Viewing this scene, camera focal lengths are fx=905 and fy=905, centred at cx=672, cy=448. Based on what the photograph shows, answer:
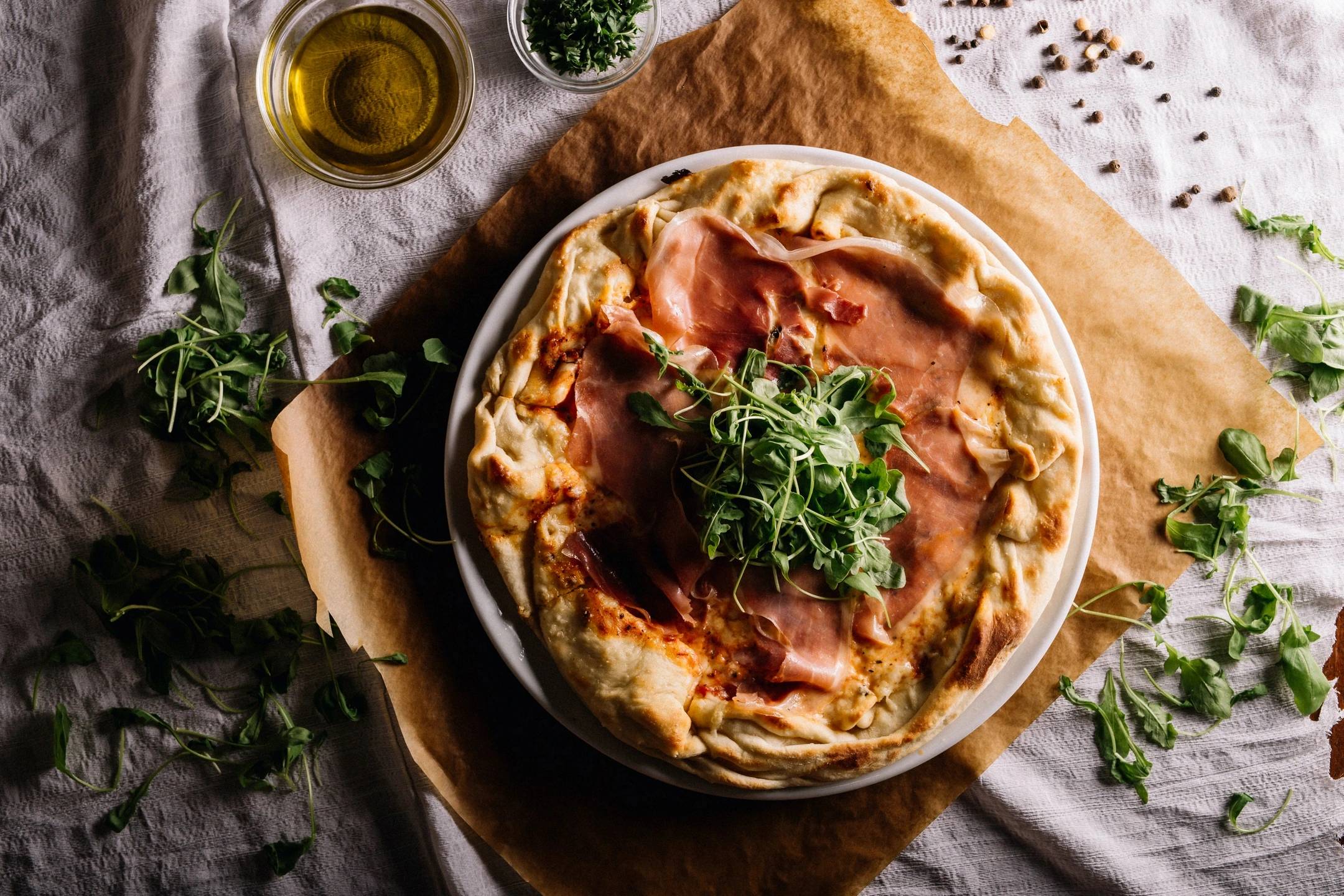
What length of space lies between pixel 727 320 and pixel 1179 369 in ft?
5.33

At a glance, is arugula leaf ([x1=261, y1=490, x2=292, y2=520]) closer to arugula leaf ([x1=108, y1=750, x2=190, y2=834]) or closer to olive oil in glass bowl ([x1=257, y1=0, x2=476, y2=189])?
arugula leaf ([x1=108, y1=750, x2=190, y2=834])

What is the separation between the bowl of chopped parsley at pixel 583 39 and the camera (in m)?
3.02

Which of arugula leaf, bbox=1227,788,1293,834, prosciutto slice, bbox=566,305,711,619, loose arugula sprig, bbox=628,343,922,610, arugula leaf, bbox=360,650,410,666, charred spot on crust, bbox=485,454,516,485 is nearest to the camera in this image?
loose arugula sprig, bbox=628,343,922,610

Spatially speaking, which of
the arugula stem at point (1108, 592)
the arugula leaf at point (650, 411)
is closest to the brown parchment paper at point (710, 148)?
the arugula stem at point (1108, 592)

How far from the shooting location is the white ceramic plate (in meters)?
2.82

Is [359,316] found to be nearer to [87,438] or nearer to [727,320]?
[87,438]

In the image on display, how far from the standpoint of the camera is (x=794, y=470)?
2482 millimetres

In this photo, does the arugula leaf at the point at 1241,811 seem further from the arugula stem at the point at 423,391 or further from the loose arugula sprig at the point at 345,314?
the loose arugula sprig at the point at 345,314

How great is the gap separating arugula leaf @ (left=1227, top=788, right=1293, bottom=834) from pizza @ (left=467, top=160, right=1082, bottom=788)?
4.13 feet

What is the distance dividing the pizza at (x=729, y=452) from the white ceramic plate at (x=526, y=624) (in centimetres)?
8

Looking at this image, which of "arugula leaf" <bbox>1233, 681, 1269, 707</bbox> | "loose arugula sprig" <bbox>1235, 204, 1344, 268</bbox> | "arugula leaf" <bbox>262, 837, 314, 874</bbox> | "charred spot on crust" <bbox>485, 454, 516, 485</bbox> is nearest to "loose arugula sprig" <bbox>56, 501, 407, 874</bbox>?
"arugula leaf" <bbox>262, 837, 314, 874</bbox>

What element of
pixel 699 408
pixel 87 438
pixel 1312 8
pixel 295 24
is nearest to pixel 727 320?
pixel 699 408

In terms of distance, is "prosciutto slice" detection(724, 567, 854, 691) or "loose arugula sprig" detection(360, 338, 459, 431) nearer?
"prosciutto slice" detection(724, 567, 854, 691)

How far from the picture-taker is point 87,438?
3.18m
